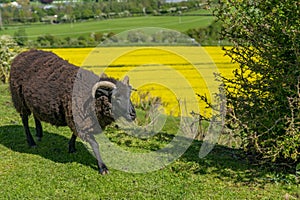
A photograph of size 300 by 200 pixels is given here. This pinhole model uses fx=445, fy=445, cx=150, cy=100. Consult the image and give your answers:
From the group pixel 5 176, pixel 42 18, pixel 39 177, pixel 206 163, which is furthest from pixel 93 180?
pixel 42 18

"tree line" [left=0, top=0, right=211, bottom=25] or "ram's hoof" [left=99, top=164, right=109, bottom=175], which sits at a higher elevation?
"tree line" [left=0, top=0, right=211, bottom=25]

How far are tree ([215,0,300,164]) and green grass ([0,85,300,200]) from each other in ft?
1.66

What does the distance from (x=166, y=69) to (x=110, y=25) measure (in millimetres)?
9653

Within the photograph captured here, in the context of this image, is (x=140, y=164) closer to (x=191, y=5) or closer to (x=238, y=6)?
(x=238, y=6)

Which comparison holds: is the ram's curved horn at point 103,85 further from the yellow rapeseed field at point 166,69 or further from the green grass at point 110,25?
the green grass at point 110,25

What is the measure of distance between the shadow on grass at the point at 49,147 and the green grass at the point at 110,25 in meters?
17.1

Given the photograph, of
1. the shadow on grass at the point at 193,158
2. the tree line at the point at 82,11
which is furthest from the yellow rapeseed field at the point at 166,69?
the tree line at the point at 82,11

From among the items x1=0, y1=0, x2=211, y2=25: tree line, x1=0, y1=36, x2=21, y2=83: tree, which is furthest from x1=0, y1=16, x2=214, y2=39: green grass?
x1=0, y1=36, x2=21, y2=83: tree

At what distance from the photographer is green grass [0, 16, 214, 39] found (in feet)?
90.1

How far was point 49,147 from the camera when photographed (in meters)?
8.94

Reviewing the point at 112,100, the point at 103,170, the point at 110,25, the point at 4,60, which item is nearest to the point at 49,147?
the point at 103,170

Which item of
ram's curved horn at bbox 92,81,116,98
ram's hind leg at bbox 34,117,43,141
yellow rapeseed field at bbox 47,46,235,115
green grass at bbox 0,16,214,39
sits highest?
ram's curved horn at bbox 92,81,116,98

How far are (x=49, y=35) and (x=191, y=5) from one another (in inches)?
375

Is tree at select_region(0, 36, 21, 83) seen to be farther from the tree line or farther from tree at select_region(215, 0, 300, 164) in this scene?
the tree line
